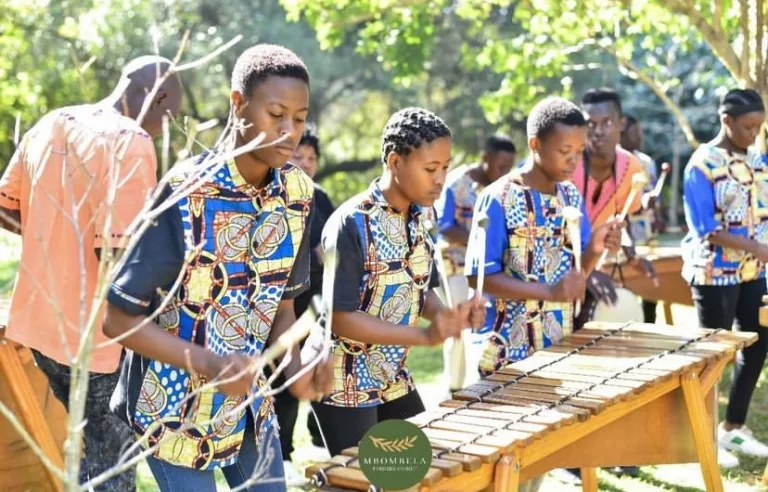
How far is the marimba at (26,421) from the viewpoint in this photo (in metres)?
4.51

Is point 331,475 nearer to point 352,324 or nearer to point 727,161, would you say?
point 352,324

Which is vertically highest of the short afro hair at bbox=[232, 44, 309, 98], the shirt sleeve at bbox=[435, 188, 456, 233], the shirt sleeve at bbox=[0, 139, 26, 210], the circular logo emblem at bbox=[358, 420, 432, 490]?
the short afro hair at bbox=[232, 44, 309, 98]

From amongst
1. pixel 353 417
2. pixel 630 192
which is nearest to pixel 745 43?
pixel 630 192

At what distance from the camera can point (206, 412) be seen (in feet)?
9.78

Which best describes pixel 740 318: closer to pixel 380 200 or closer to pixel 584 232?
pixel 584 232

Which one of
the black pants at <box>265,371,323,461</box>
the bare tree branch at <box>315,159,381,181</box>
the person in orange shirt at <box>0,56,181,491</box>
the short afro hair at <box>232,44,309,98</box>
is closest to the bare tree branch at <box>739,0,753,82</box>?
the black pants at <box>265,371,323,461</box>

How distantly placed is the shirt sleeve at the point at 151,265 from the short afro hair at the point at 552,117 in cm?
221

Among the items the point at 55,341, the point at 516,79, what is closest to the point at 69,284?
the point at 55,341

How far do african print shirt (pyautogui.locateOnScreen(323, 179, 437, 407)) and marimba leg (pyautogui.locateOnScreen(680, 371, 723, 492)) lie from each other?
3.87 ft

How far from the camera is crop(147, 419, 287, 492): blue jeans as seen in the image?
2992 mm

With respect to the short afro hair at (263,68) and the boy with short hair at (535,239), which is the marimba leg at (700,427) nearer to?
the boy with short hair at (535,239)

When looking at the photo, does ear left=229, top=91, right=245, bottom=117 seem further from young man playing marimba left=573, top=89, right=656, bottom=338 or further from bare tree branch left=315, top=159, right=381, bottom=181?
bare tree branch left=315, top=159, right=381, bottom=181

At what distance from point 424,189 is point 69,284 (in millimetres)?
1257

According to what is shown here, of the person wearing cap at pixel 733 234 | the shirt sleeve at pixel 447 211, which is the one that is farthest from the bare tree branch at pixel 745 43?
the shirt sleeve at pixel 447 211
